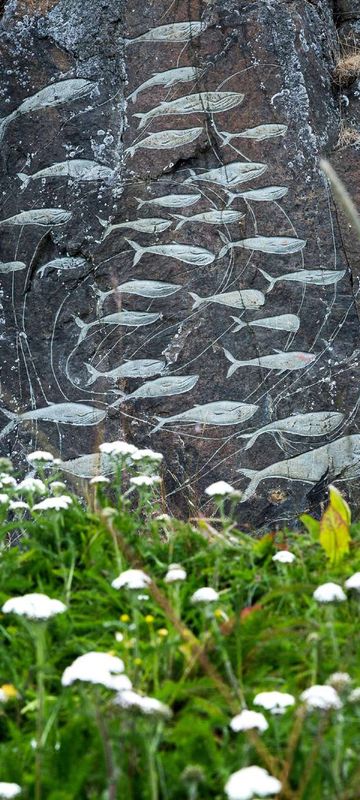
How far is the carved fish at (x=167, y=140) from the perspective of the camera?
463cm

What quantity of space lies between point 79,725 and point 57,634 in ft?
1.52

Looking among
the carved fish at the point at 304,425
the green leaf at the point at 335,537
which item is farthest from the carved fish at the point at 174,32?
the green leaf at the point at 335,537

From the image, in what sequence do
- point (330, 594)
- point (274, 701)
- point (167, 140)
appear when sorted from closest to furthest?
point (274, 701) → point (330, 594) → point (167, 140)

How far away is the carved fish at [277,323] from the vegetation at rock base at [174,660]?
6.05 ft

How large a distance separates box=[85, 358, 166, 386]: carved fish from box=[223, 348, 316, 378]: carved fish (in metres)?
0.32

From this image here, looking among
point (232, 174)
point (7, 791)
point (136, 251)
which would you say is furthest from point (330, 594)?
point (232, 174)

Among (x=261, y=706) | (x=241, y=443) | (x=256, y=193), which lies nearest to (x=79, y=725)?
(x=261, y=706)

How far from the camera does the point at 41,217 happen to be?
472 cm

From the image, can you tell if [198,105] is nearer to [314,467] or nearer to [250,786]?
[314,467]

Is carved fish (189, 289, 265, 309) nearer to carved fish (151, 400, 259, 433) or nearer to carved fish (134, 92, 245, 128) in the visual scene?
carved fish (151, 400, 259, 433)

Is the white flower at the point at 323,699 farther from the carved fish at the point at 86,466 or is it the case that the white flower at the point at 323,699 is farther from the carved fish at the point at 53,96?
the carved fish at the point at 53,96

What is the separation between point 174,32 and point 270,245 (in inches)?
44.7

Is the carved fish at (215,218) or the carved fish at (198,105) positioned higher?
the carved fish at (198,105)

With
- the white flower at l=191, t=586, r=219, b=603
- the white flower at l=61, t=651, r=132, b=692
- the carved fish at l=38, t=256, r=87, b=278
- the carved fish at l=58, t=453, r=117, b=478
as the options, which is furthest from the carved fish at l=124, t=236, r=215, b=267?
the white flower at l=61, t=651, r=132, b=692
